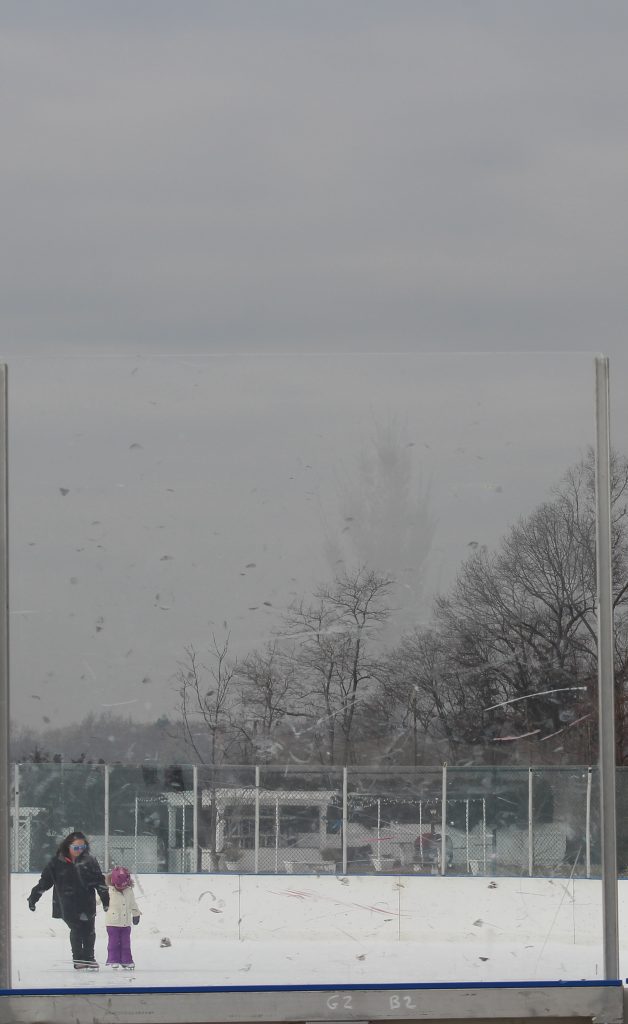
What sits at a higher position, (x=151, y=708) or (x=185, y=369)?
(x=185, y=369)

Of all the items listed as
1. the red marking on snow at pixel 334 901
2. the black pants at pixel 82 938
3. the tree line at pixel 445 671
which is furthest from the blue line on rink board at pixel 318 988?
the tree line at pixel 445 671

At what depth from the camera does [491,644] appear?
17.9 ft

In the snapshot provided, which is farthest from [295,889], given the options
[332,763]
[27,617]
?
[27,617]

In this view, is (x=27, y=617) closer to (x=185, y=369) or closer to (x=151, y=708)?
(x=151, y=708)

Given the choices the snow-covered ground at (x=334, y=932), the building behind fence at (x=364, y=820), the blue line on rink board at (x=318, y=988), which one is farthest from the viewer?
the building behind fence at (x=364, y=820)

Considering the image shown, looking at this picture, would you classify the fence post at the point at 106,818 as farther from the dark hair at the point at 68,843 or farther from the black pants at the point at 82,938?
the black pants at the point at 82,938

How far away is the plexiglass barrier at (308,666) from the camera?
17.1 ft

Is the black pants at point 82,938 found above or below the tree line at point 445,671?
below

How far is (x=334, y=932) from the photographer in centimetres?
530

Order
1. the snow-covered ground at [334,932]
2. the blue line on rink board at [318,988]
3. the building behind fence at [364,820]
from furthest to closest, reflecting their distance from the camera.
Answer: the building behind fence at [364,820], the snow-covered ground at [334,932], the blue line on rink board at [318,988]

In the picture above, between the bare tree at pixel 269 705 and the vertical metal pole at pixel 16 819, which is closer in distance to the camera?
the vertical metal pole at pixel 16 819

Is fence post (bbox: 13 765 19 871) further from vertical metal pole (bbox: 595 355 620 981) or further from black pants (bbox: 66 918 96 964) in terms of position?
vertical metal pole (bbox: 595 355 620 981)

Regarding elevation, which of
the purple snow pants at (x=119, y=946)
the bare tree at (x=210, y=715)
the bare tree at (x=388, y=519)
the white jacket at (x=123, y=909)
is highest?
the bare tree at (x=388, y=519)

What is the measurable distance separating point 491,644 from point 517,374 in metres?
0.97
